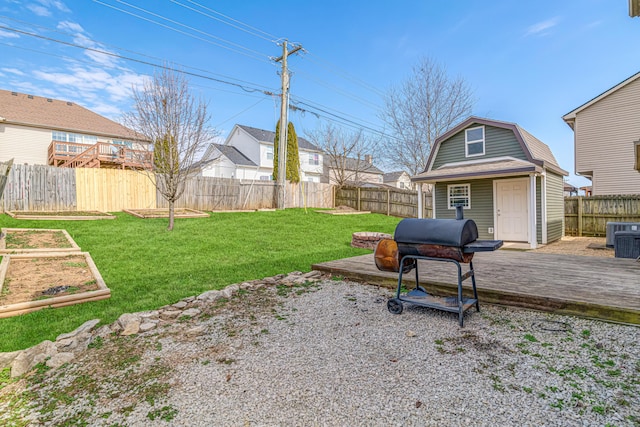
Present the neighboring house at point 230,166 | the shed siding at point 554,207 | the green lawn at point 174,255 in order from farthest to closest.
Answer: the neighboring house at point 230,166 < the shed siding at point 554,207 < the green lawn at point 174,255

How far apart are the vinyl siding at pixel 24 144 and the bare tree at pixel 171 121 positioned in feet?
42.9

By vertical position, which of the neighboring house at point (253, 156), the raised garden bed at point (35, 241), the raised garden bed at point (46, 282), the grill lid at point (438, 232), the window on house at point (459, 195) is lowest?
the raised garden bed at point (46, 282)

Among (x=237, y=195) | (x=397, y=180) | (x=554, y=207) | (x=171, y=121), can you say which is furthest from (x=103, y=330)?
(x=397, y=180)

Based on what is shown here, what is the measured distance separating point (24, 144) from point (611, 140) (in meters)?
30.4

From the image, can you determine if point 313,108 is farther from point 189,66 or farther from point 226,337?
point 226,337

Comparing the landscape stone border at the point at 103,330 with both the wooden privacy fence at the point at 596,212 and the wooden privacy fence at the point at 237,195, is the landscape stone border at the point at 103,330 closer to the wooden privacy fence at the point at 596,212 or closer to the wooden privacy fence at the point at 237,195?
the wooden privacy fence at the point at 237,195

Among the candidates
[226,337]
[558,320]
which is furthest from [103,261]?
[558,320]

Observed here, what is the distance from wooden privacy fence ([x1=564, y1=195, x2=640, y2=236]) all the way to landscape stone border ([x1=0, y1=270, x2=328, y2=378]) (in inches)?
505

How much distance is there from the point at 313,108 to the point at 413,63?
21.7 feet

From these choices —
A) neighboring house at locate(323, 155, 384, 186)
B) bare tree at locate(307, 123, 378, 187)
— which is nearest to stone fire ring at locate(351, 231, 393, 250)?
neighboring house at locate(323, 155, 384, 186)

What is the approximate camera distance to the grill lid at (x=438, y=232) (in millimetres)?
3037

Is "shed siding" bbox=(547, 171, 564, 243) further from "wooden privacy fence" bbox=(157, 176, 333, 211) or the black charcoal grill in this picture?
"wooden privacy fence" bbox=(157, 176, 333, 211)

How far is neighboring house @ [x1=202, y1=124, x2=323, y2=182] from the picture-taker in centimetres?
2592

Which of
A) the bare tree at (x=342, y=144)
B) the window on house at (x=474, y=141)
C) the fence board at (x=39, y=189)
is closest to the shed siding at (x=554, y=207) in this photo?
the window on house at (x=474, y=141)
